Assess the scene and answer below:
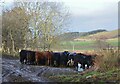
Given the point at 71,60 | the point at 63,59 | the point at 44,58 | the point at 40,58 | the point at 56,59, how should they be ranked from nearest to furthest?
the point at 71,60 → the point at 63,59 → the point at 56,59 → the point at 44,58 → the point at 40,58

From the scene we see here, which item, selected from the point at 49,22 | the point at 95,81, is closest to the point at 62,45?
the point at 49,22

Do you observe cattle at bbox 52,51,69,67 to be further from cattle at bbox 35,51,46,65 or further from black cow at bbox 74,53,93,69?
black cow at bbox 74,53,93,69

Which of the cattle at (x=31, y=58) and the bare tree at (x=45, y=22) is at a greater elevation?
the bare tree at (x=45, y=22)

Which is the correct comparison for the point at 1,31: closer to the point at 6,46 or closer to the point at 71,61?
the point at 6,46

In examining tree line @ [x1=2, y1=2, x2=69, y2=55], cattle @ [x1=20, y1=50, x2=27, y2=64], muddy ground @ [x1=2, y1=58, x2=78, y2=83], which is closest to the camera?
muddy ground @ [x1=2, y1=58, x2=78, y2=83]

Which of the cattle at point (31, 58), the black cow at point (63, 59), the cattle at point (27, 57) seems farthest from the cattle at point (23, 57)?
the black cow at point (63, 59)

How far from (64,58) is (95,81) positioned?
14.9 meters

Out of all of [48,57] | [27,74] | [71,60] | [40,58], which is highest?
[48,57]

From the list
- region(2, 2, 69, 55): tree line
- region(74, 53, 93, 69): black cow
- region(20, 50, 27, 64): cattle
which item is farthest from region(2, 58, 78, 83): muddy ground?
region(2, 2, 69, 55): tree line

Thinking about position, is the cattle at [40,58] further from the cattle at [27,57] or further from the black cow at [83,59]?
the black cow at [83,59]

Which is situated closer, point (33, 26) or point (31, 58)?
point (31, 58)

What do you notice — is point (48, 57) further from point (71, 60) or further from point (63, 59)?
point (71, 60)

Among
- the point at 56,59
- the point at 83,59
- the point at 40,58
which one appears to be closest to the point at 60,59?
the point at 56,59

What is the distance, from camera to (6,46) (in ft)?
130
